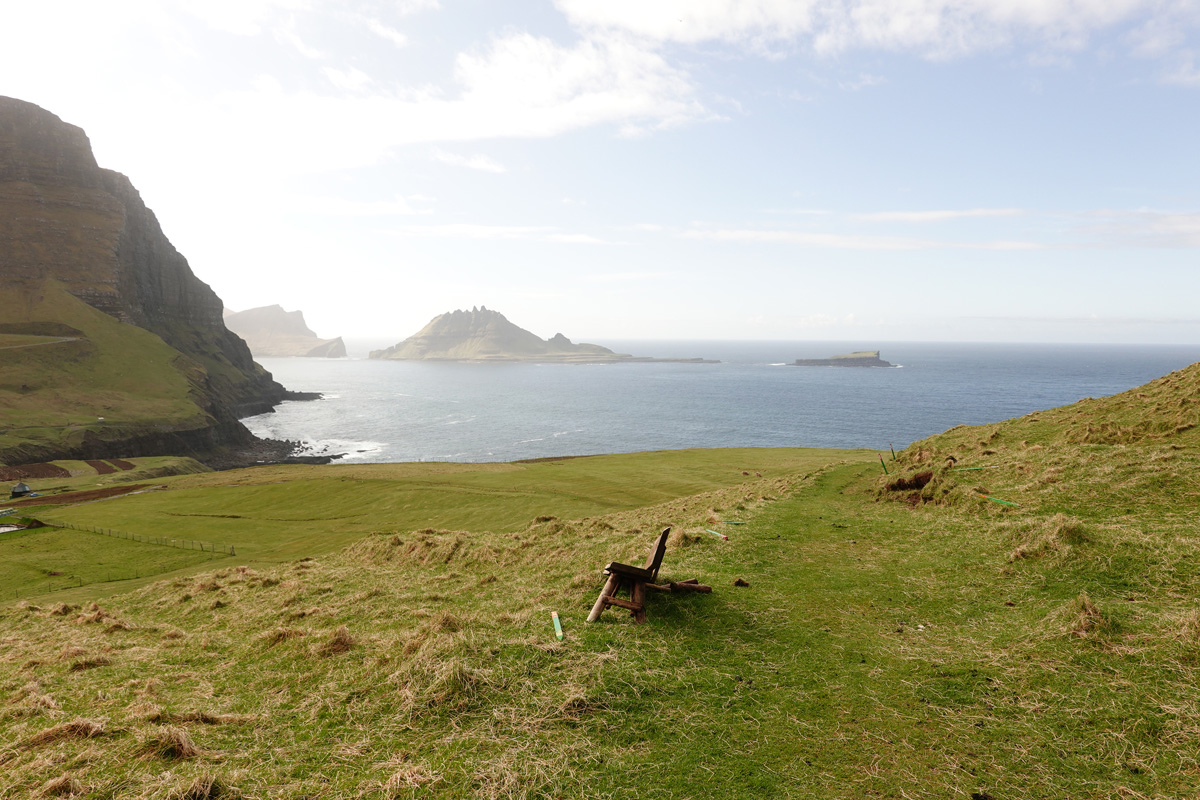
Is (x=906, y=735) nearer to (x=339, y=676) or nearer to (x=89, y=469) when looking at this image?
(x=339, y=676)

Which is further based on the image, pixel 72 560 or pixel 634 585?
pixel 72 560

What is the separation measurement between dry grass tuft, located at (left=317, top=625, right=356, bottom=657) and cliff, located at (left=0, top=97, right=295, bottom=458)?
5082 inches

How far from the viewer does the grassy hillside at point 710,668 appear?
7805 mm

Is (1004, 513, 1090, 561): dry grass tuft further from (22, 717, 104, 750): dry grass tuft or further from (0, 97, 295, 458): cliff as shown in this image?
(0, 97, 295, 458): cliff

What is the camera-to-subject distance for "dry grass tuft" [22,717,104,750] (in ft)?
28.9

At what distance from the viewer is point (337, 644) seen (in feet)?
41.5

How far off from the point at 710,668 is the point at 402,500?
47.4m

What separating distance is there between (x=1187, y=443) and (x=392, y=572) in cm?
3135

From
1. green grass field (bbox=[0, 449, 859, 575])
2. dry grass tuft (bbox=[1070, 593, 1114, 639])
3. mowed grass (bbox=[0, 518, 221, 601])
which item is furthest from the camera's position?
green grass field (bbox=[0, 449, 859, 575])

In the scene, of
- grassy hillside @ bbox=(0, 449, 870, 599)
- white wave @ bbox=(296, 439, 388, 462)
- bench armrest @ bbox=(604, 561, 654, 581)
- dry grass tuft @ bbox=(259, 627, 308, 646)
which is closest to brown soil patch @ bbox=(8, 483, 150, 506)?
grassy hillside @ bbox=(0, 449, 870, 599)

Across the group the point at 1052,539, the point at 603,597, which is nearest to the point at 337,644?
the point at 603,597

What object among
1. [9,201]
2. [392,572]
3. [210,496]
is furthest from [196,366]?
[392,572]

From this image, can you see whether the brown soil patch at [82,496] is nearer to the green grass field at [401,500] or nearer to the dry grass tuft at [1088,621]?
the green grass field at [401,500]

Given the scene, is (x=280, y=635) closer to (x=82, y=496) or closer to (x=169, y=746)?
(x=169, y=746)
